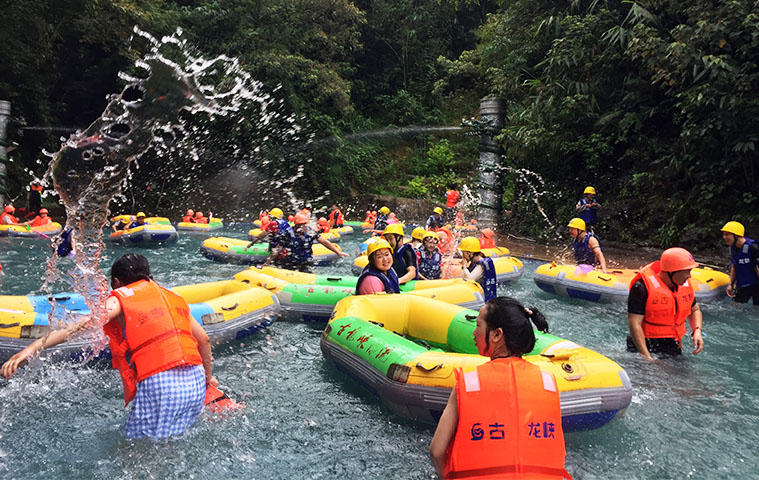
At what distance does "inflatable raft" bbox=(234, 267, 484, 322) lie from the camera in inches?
272

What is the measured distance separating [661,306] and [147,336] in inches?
162

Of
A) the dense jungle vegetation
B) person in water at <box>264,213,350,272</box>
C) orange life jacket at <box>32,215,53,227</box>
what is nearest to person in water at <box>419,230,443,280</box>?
person in water at <box>264,213,350,272</box>

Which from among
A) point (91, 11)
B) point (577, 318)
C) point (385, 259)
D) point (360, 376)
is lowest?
point (577, 318)

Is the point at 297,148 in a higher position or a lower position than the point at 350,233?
higher

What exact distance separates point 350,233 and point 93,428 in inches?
617

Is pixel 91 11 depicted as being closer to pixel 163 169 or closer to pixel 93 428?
pixel 163 169

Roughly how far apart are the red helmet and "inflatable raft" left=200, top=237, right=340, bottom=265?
780 cm

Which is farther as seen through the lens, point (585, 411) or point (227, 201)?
point (227, 201)

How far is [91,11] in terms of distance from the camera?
19.1 m

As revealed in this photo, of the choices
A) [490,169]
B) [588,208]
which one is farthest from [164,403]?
[490,169]

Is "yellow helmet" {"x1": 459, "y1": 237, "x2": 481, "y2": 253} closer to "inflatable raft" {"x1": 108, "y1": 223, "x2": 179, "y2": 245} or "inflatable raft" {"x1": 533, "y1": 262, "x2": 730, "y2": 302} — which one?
"inflatable raft" {"x1": 533, "y1": 262, "x2": 730, "y2": 302}

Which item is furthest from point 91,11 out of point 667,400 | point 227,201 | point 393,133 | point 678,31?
point 667,400

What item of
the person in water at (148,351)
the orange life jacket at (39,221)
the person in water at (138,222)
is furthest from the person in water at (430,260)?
the orange life jacket at (39,221)

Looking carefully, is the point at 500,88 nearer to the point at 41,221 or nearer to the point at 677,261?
the point at 41,221
